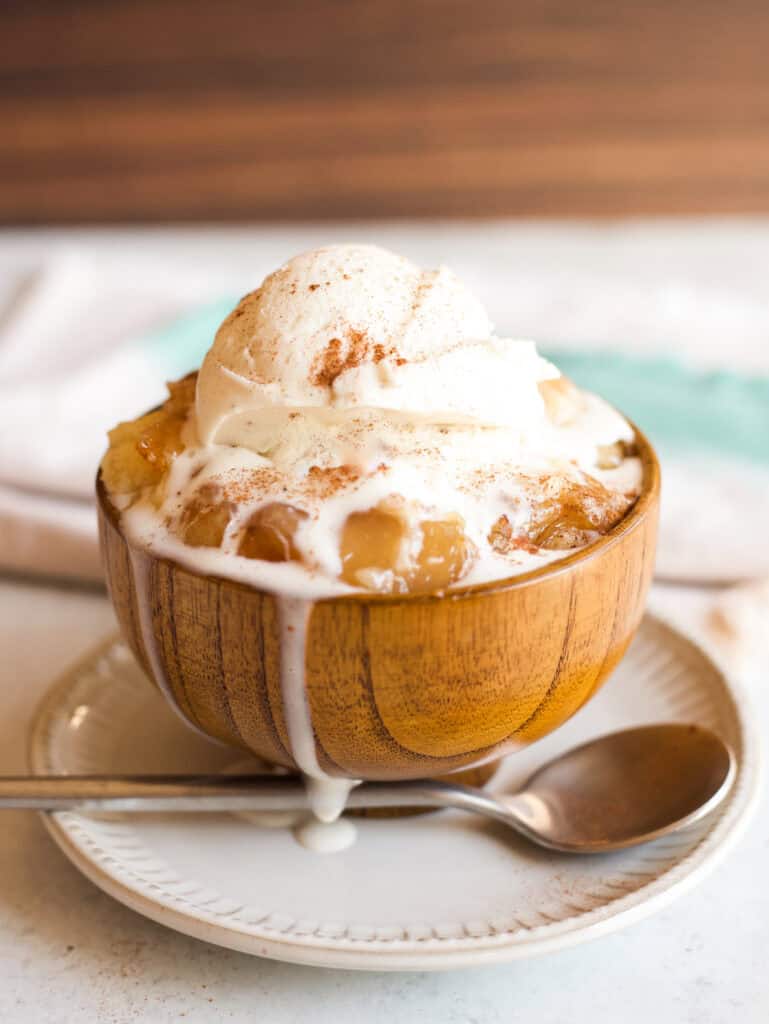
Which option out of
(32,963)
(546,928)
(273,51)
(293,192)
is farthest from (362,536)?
(273,51)

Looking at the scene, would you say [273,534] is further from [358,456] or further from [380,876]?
[380,876]

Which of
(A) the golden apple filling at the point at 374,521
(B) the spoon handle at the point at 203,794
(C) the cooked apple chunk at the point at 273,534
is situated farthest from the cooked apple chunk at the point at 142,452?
(B) the spoon handle at the point at 203,794

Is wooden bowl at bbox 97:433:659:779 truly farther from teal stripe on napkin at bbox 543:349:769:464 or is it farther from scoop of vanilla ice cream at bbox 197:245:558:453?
teal stripe on napkin at bbox 543:349:769:464

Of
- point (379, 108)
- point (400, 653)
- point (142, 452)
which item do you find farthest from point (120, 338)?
point (379, 108)

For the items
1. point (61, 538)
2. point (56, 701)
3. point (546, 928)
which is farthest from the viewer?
point (61, 538)

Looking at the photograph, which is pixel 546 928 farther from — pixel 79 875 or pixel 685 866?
pixel 79 875

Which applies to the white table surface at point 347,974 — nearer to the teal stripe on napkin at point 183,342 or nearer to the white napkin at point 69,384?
the white napkin at point 69,384
